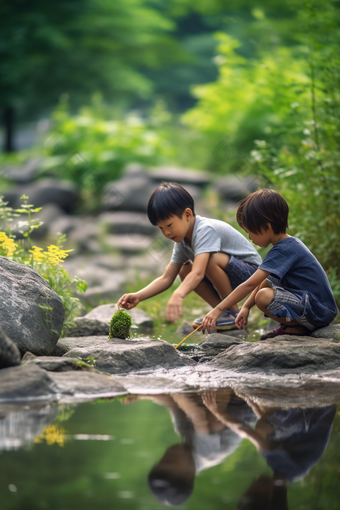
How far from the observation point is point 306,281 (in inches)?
134

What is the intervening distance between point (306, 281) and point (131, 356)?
1108 mm

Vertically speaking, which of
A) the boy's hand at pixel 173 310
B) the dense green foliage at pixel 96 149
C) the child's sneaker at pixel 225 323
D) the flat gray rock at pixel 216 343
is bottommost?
the dense green foliage at pixel 96 149

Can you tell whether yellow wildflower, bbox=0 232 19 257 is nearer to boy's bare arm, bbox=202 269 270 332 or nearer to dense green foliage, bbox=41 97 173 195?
boy's bare arm, bbox=202 269 270 332

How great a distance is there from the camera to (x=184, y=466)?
174 centimetres

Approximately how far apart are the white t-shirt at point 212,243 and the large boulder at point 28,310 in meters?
0.92

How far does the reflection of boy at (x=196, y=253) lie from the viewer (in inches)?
139

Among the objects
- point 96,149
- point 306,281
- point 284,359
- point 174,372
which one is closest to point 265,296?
point 306,281

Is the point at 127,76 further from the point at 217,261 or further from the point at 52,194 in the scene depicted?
the point at 217,261

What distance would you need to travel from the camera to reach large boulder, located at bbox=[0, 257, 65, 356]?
10.1 feet

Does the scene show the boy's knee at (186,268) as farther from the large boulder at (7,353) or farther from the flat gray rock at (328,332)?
the large boulder at (7,353)

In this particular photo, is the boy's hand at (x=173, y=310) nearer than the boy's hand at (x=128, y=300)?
Yes

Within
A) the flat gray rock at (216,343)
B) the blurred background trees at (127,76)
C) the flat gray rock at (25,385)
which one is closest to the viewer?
the flat gray rock at (25,385)

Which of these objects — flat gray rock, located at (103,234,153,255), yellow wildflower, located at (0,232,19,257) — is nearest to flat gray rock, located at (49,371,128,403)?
yellow wildflower, located at (0,232,19,257)

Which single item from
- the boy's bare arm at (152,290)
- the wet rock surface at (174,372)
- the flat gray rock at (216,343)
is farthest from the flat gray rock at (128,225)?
the wet rock surface at (174,372)
